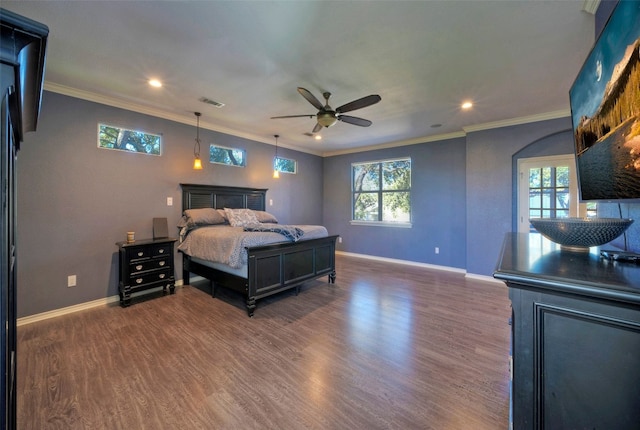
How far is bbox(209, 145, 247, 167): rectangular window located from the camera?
15.2 ft

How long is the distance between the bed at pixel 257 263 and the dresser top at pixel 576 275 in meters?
2.60

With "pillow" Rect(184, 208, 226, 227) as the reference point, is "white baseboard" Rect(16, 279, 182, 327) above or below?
Answer: below

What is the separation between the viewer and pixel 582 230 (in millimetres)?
1011

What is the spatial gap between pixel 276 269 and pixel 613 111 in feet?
10.0

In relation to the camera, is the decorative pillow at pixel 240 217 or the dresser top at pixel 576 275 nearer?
the dresser top at pixel 576 275

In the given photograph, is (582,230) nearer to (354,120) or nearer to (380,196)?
(354,120)

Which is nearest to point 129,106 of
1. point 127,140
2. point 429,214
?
point 127,140

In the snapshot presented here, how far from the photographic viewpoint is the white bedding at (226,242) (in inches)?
119

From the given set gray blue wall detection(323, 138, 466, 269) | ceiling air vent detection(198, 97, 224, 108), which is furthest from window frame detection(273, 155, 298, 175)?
ceiling air vent detection(198, 97, 224, 108)

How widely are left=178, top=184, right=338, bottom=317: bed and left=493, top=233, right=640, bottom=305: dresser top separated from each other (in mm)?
2598

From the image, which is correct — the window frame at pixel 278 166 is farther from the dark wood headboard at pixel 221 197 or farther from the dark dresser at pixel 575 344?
the dark dresser at pixel 575 344

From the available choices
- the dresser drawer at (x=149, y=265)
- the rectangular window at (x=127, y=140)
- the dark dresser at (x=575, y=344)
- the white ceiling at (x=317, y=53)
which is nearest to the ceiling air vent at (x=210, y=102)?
the white ceiling at (x=317, y=53)

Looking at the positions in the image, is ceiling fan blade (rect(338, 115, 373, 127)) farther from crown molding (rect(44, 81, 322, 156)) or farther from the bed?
crown molding (rect(44, 81, 322, 156))

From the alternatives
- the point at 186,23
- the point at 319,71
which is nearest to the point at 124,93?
the point at 186,23
